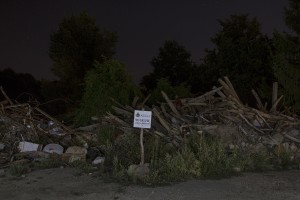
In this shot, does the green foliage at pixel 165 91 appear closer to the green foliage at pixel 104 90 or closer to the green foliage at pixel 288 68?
the green foliage at pixel 104 90

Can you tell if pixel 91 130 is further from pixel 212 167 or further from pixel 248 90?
pixel 248 90

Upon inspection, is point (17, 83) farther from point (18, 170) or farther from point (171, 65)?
point (18, 170)

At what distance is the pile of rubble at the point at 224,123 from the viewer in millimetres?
13336

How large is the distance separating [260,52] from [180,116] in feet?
38.0

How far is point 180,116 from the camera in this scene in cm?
1389

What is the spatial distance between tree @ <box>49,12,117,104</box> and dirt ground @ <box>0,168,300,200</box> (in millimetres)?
16610

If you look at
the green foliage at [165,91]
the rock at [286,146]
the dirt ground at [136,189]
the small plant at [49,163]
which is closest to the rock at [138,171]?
the dirt ground at [136,189]

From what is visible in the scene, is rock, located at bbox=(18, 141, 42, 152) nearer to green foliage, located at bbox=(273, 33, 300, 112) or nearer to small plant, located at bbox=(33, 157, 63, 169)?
small plant, located at bbox=(33, 157, 63, 169)

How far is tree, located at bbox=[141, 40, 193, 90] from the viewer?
2836 centimetres

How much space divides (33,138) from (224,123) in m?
4.70

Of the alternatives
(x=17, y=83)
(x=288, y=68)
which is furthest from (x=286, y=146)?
(x=17, y=83)

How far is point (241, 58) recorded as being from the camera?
79.5 feet

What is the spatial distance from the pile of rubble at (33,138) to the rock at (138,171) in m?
1.93

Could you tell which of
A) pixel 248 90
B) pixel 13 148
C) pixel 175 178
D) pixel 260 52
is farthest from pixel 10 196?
→ pixel 260 52
